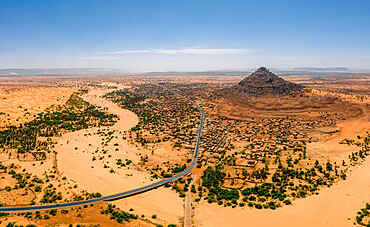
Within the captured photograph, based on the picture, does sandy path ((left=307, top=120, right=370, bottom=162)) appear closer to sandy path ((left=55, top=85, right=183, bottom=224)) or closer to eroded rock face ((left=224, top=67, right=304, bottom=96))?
sandy path ((left=55, top=85, right=183, bottom=224))

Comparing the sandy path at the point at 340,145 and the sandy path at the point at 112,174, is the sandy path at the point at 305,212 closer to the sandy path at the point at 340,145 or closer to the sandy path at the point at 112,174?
the sandy path at the point at 112,174

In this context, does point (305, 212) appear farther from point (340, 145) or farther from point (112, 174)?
point (112, 174)

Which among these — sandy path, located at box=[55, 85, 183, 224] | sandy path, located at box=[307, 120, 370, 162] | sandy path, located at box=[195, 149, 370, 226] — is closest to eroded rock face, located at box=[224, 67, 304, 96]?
sandy path, located at box=[307, 120, 370, 162]

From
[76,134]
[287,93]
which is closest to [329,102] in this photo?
[287,93]

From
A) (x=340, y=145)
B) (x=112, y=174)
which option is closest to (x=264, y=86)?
(x=340, y=145)

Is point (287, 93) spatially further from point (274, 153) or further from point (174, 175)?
point (174, 175)
